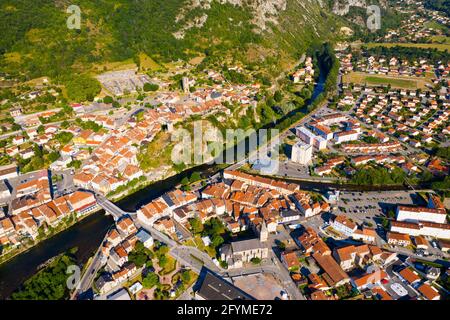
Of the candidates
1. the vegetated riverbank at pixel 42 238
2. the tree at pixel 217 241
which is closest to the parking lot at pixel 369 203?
the tree at pixel 217 241

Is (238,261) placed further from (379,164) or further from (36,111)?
(36,111)

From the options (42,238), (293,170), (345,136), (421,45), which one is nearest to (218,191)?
(293,170)

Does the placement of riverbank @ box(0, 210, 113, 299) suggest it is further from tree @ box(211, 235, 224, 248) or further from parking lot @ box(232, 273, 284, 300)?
parking lot @ box(232, 273, 284, 300)

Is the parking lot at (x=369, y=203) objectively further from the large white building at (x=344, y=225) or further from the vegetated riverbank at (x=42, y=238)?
the vegetated riverbank at (x=42, y=238)

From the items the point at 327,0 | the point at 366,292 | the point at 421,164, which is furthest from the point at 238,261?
the point at 327,0

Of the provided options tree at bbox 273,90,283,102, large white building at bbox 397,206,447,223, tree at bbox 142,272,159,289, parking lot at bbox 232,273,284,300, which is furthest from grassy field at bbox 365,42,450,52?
tree at bbox 142,272,159,289

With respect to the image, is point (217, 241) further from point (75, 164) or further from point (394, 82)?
point (394, 82)
